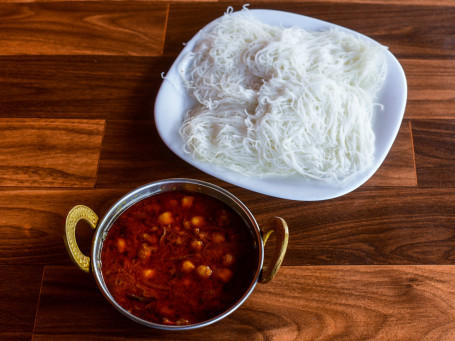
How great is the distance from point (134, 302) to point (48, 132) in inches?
35.1

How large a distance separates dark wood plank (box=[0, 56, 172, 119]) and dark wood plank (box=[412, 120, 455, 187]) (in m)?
1.10

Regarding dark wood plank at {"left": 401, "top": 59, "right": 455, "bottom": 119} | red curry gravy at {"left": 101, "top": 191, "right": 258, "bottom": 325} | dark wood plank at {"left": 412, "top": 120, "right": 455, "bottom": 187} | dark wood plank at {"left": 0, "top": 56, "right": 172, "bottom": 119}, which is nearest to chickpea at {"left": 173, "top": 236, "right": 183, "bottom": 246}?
red curry gravy at {"left": 101, "top": 191, "right": 258, "bottom": 325}

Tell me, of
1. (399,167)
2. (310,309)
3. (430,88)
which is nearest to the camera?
(310,309)

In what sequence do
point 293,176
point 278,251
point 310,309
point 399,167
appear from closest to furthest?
point 278,251 → point 310,309 → point 293,176 → point 399,167

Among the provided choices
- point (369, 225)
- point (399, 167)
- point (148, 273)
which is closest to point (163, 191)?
point (148, 273)

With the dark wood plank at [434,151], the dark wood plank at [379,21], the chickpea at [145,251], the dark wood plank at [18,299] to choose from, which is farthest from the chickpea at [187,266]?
the dark wood plank at [379,21]

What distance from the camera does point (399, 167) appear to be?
5.27 feet

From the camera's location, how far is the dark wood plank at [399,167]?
5.18 ft

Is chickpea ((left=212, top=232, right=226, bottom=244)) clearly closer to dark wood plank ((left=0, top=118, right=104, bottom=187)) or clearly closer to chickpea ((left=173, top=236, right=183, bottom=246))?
chickpea ((left=173, top=236, right=183, bottom=246))

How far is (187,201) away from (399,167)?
0.86 m

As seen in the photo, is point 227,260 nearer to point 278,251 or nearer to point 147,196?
point 278,251

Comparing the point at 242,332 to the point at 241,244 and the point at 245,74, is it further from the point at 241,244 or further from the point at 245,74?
the point at 245,74

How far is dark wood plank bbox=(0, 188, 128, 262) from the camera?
1.47m

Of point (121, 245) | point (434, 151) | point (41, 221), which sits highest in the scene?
point (434, 151)
